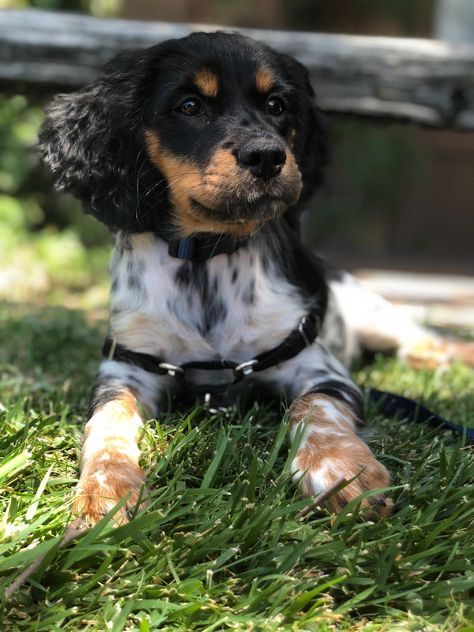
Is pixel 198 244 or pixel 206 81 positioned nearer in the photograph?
pixel 206 81

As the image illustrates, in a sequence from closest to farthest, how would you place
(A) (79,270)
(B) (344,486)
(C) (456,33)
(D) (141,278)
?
(B) (344,486) → (D) (141,278) → (C) (456,33) → (A) (79,270)

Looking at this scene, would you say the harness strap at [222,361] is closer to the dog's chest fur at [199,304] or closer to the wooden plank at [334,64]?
the dog's chest fur at [199,304]

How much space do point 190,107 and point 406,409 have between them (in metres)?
1.33

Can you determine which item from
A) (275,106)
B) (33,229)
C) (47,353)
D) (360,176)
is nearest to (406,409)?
(275,106)

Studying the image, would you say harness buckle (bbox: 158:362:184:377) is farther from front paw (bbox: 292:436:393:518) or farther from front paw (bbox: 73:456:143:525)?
front paw (bbox: 292:436:393:518)

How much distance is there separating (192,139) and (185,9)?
1003 cm

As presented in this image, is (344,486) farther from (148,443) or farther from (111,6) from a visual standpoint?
(111,6)

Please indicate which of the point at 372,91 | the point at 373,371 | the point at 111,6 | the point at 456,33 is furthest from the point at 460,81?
the point at 111,6

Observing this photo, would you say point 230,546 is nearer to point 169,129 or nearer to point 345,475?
point 345,475

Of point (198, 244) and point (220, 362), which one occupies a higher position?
point (198, 244)

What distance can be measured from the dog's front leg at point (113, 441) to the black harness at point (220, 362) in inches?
2.3

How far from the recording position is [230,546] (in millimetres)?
1835

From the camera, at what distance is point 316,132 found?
10.7 feet

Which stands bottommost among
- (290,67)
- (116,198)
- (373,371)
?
(373,371)
